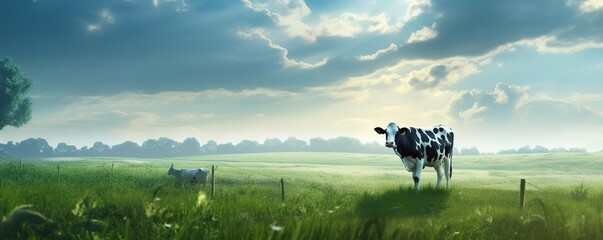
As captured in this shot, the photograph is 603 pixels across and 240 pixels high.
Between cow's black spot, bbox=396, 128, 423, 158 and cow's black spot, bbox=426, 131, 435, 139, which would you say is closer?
cow's black spot, bbox=396, 128, 423, 158

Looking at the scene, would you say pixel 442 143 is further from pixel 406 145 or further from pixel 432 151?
pixel 406 145

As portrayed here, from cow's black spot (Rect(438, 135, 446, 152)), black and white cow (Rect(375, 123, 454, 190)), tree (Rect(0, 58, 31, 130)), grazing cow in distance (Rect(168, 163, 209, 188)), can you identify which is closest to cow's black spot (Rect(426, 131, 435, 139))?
black and white cow (Rect(375, 123, 454, 190))

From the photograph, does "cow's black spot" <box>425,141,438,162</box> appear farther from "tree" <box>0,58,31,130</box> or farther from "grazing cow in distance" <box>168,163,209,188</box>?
"tree" <box>0,58,31,130</box>

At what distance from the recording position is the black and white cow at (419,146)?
24844 mm

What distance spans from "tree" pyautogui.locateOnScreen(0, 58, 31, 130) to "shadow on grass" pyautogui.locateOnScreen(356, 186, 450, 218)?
62315 mm

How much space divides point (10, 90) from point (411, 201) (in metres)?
64.5

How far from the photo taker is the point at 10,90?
68.8 m

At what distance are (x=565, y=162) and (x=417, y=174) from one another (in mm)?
77964

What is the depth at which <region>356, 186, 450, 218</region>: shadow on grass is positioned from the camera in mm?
18094

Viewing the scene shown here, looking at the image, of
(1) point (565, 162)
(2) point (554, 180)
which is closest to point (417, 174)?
(2) point (554, 180)

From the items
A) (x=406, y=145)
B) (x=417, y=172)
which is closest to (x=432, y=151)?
(x=406, y=145)

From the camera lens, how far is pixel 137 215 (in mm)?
4586

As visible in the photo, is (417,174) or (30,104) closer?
(417,174)

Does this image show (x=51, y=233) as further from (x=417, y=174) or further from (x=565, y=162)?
(x=565, y=162)
